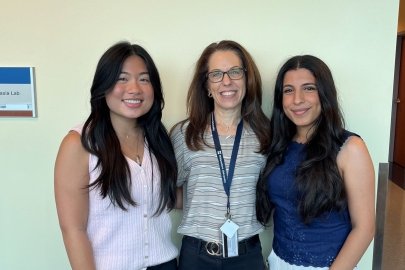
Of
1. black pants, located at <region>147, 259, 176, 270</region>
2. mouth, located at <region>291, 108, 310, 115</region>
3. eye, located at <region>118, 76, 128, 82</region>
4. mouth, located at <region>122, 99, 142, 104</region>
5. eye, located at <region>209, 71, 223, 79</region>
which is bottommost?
black pants, located at <region>147, 259, 176, 270</region>

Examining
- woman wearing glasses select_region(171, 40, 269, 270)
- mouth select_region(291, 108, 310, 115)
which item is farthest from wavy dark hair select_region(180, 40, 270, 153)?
mouth select_region(291, 108, 310, 115)

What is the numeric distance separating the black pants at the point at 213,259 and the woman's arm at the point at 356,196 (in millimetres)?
369

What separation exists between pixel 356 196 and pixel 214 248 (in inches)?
27.4

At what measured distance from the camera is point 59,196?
1.37 meters

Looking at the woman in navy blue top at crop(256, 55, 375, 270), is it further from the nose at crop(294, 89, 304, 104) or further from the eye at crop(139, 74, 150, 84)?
the eye at crop(139, 74, 150, 84)

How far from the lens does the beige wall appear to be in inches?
74.2

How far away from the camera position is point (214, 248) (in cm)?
161

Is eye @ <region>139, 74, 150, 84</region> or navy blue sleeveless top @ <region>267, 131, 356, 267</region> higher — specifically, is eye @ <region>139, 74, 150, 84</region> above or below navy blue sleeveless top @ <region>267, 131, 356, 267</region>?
above

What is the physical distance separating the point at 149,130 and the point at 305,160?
0.76 m

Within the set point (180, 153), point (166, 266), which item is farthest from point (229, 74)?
point (166, 266)

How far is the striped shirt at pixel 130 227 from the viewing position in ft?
4.70

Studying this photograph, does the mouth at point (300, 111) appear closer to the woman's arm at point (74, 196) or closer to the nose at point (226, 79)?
the nose at point (226, 79)

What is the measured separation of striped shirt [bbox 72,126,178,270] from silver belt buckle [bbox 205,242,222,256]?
8.9 inches

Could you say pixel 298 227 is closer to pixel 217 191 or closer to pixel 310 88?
pixel 217 191
